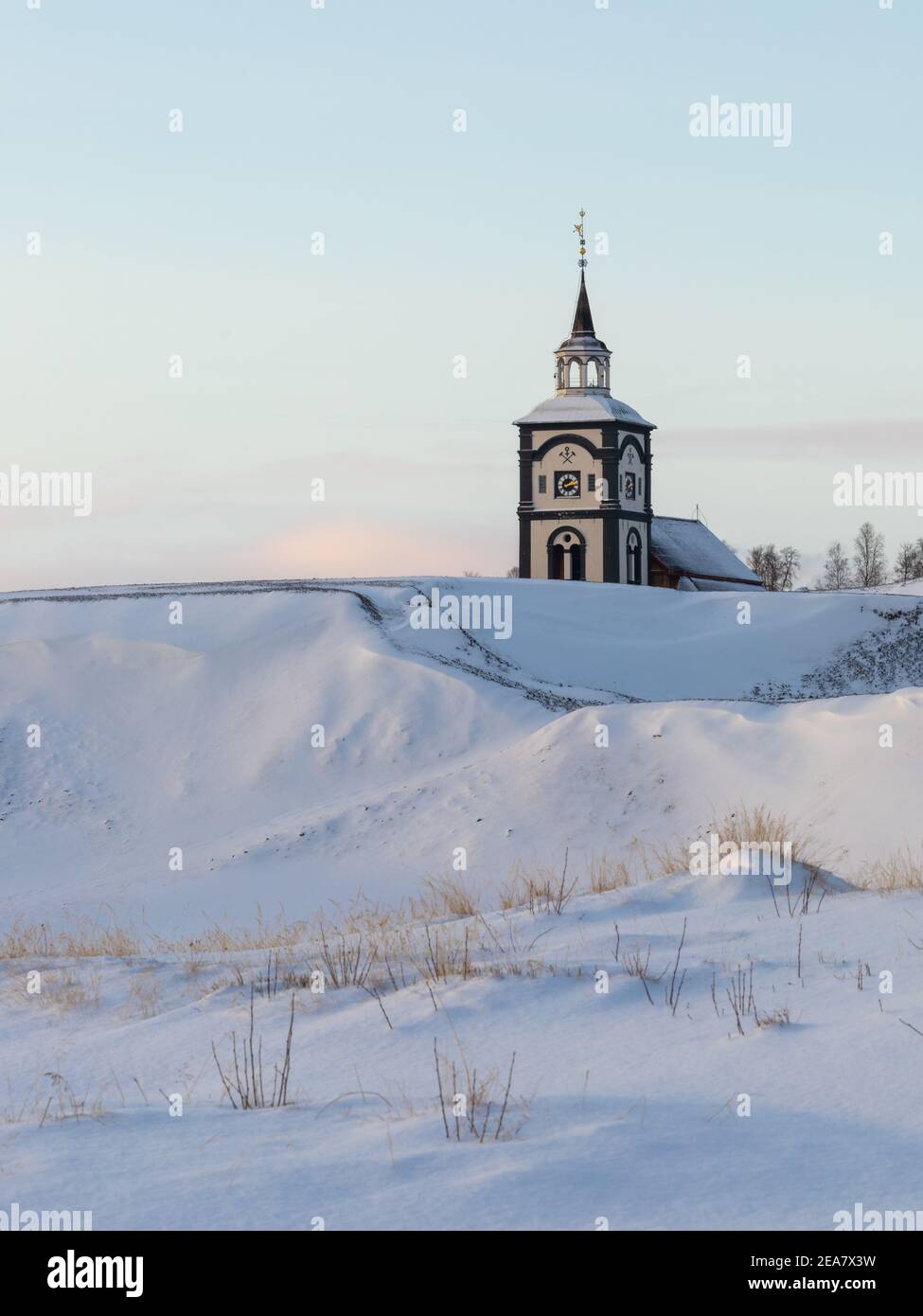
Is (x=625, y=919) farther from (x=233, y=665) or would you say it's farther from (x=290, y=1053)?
(x=233, y=665)

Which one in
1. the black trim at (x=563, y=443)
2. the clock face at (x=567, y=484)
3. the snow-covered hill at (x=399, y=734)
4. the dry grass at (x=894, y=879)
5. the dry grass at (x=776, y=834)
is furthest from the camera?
the clock face at (x=567, y=484)

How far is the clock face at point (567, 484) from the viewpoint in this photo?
7500 centimetres

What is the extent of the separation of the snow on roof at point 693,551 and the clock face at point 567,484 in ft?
21.8

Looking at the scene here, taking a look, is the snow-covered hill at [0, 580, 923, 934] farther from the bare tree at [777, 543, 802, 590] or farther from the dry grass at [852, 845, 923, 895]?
the bare tree at [777, 543, 802, 590]

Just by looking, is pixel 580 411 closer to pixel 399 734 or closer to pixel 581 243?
pixel 581 243

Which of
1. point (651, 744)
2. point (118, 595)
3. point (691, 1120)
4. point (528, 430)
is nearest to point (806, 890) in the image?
point (691, 1120)

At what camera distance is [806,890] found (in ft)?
32.1

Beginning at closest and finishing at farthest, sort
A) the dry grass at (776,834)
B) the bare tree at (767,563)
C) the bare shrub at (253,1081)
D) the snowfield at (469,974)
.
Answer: the snowfield at (469,974) → the bare shrub at (253,1081) → the dry grass at (776,834) → the bare tree at (767,563)

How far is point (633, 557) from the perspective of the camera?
76.1m

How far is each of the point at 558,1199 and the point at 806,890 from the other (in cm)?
578

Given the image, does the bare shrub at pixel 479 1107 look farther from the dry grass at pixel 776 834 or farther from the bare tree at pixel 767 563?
the bare tree at pixel 767 563

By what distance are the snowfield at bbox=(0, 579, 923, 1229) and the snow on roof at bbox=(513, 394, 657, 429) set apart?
4818 centimetres

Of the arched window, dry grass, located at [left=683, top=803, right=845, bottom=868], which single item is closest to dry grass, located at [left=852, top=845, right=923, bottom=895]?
dry grass, located at [left=683, top=803, right=845, bottom=868]

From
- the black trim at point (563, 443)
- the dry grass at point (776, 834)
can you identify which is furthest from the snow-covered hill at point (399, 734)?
the black trim at point (563, 443)
